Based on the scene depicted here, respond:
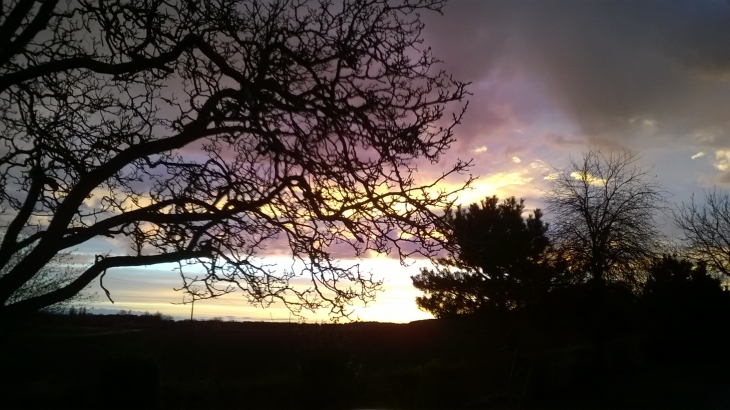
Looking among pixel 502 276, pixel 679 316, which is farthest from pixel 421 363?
pixel 679 316

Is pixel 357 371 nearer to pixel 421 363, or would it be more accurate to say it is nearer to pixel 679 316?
pixel 421 363

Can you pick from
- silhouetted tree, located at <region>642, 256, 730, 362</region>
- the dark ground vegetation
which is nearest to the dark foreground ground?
the dark ground vegetation

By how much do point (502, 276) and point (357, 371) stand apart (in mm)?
4943

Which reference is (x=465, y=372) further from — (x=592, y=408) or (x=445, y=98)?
(x=445, y=98)

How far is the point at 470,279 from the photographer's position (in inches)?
690

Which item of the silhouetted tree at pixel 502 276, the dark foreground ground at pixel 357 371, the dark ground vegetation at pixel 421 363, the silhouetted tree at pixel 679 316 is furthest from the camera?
the silhouetted tree at pixel 679 316

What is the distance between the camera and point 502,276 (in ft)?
52.7

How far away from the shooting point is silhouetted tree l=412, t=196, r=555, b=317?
15.1 m

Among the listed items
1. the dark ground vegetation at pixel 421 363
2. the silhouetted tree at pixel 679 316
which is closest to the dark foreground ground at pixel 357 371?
the dark ground vegetation at pixel 421 363

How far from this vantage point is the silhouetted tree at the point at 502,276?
15.1 m

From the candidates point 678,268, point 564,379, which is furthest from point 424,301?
point 678,268

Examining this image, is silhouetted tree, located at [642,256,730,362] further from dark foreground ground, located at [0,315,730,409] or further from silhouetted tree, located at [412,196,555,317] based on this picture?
silhouetted tree, located at [412,196,555,317]

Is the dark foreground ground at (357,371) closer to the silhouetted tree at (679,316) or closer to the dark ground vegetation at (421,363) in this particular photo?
the dark ground vegetation at (421,363)

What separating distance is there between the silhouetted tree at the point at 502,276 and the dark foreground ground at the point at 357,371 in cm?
99
